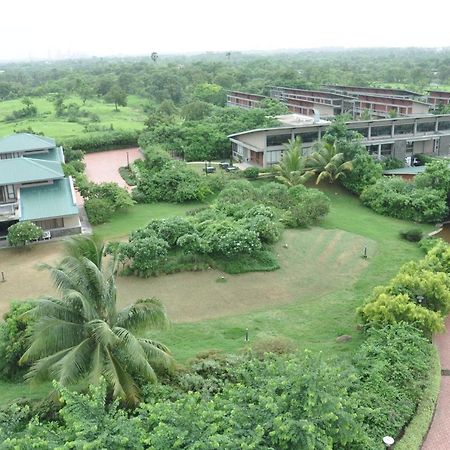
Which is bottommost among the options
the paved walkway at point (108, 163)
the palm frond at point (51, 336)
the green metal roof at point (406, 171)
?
the paved walkway at point (108, 163)

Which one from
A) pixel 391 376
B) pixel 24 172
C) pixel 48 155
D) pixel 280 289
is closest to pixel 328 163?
pixel 280 289

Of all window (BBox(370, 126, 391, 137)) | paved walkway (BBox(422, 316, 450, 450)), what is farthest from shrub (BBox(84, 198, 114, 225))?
window (BBox(370, 126, 391, 137))

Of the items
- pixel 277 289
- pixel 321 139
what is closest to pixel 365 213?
pixel 321 139

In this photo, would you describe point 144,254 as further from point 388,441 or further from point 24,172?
point 388,441

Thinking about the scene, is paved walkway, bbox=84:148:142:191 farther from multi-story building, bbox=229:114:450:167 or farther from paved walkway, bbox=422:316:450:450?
paved walkway, bbox=422:316:450:450

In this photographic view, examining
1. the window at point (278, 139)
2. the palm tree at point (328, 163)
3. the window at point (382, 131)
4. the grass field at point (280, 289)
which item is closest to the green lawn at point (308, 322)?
the grass field at point (280, 289)

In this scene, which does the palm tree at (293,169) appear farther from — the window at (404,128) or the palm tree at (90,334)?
the palm tree at (90,334)
